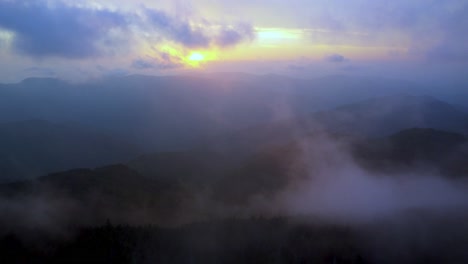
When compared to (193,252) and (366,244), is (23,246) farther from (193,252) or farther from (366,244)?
(366,244)

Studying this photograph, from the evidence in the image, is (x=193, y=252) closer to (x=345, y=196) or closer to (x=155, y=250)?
(x=155, y=250)

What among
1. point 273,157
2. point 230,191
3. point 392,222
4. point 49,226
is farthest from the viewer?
point 273,157

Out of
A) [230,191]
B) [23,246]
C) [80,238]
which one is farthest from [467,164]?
[23,246]

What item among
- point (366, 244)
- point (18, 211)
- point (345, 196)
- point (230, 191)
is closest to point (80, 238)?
point (18, 211)

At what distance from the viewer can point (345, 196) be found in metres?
155

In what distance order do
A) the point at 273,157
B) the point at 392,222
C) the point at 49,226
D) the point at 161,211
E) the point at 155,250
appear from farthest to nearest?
the point at 273,157, the point at 161,211, the point at 392,222, the point at 49,226, the point at 155,250

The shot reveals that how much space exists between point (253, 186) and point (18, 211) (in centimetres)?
8313

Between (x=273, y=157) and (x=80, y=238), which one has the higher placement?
(x=273, y=157)

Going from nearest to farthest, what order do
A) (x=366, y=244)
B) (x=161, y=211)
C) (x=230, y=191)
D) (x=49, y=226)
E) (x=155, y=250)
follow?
(x=155, y=250)
(x=366, y=244)
(x=49, y=226)
(x=161, y=211)
(x=230, y=191)

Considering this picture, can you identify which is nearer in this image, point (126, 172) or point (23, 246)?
point (23, 246)

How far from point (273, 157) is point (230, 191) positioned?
129ft

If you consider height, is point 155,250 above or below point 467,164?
below

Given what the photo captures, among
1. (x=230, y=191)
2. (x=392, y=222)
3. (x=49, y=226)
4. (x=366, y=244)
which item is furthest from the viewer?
(x=230, y=191)

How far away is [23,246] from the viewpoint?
81.3 m
